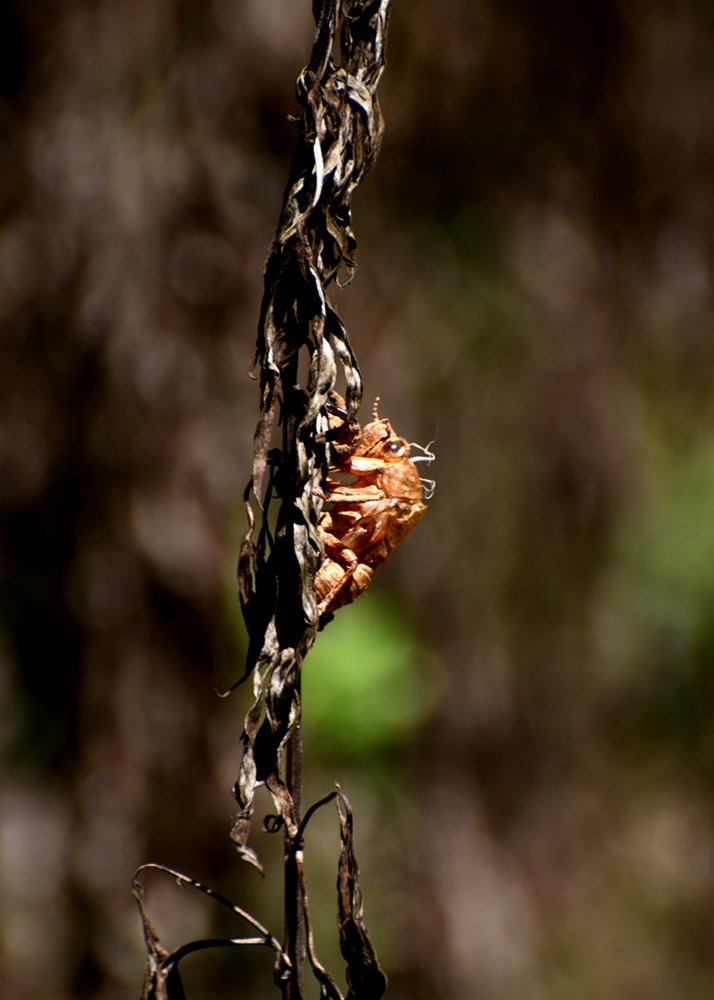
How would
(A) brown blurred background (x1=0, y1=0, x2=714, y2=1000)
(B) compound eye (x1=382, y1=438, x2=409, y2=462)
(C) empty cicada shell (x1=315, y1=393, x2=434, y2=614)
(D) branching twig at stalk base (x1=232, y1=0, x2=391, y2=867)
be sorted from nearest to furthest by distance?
(D) branching twig at stalk base (x1=232, y1=0, x2=391, y2=867), (C) empty cicada shell (x1=315, y1=393, x2=434, y2=614), (B) compound eye (x1=382, y1=438, x2=409, y2=462), (A) brown blurred background (x1=0, y1=0, x2=714, y2=1000)

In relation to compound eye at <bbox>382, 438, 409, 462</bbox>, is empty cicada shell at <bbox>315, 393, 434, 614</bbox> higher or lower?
lower

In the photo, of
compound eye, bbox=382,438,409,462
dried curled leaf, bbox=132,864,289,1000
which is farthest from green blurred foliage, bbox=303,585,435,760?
dried curled leaf, bbox=132,864,289,1000

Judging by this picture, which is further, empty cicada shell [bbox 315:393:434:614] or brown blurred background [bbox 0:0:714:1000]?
brown blurred background [bbox 0:0:714:1000]

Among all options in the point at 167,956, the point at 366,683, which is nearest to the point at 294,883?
the point at 167,956

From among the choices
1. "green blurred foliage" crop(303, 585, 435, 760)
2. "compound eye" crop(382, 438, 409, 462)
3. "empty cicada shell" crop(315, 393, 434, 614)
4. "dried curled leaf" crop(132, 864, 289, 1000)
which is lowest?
"dried curled leaf" crop(132, 864, 289, 1000)

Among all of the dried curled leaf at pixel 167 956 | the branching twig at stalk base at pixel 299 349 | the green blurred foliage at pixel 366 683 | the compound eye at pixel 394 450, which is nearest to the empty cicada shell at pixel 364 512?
the compound eye at pixel 394 450

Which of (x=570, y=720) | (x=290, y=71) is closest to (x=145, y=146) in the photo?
(x=290, y=71)

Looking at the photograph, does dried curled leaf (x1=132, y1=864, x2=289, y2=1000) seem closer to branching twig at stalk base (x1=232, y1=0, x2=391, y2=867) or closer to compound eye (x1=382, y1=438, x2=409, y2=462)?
branching twig at stalk base (x1=232, y1=0, x2=391, y2=867)

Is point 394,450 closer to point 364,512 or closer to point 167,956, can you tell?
point 364,512
